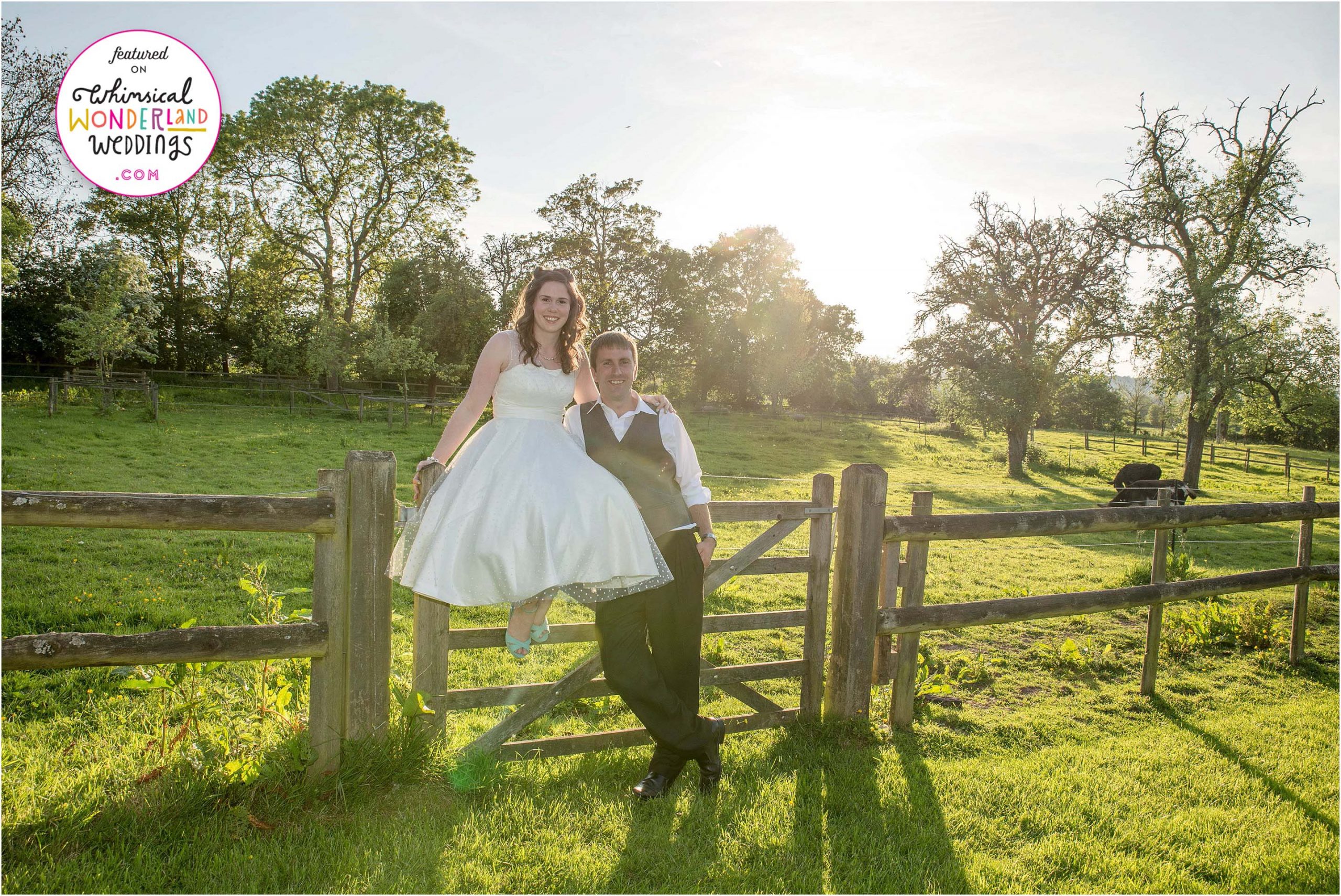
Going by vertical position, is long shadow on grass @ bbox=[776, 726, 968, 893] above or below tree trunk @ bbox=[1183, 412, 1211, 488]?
below

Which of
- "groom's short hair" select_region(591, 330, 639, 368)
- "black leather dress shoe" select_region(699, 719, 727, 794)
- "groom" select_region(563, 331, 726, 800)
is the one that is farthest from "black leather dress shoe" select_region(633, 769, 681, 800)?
"groom's short hair" select_region(591, 330, 639, 368)

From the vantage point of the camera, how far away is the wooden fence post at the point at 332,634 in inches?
130

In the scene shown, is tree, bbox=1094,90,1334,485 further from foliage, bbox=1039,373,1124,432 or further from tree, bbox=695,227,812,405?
foliage, bbox=1039,373,1124,432

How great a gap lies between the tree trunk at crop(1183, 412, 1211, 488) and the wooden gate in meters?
21.7

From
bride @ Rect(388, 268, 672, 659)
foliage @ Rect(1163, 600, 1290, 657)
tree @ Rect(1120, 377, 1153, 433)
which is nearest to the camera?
bride @ Rect(388, 268, 672, 659)

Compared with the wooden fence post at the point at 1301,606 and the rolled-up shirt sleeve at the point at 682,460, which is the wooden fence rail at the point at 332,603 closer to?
the rolled-up shirt sleeve at the point at 682,460

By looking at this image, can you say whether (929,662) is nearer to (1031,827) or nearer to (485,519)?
(1031,827)

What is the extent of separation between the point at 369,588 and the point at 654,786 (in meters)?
1.73

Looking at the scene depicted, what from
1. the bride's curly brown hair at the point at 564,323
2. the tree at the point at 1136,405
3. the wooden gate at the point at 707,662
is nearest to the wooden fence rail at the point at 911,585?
the wooden gate at the point at 707,662

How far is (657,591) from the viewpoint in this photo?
144 inches

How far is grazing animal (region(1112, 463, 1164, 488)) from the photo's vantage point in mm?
19016

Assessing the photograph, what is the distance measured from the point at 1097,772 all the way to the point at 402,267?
130 feet

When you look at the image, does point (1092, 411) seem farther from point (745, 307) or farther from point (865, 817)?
point (865, 817)

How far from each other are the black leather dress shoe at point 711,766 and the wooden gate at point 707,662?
36 centimetres
